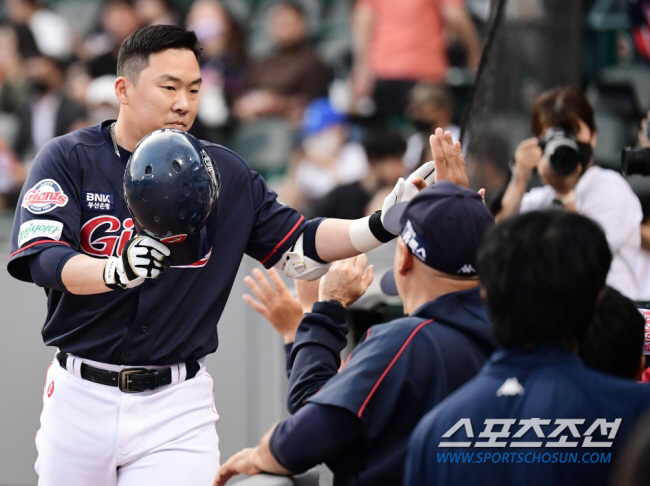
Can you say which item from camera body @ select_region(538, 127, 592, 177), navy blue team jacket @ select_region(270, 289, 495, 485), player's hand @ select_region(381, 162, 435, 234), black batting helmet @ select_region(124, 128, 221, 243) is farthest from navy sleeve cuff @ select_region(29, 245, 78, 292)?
camera body @ select_region(538, 127, 592, 177)

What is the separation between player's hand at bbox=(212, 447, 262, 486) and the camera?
2.37 m

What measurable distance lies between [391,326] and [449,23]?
6.39 metres

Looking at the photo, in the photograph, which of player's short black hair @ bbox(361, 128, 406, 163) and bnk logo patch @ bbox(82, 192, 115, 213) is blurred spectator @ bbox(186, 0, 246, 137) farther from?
bnk logo patch @ bbox(82, 192, 115, 213)

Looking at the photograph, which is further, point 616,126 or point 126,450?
point 616,126

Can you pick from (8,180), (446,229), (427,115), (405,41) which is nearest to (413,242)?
(446,229)

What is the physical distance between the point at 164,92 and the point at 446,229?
118cm

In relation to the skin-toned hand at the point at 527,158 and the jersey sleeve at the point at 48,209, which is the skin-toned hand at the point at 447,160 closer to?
the jersey sleeve at the point at 48,209

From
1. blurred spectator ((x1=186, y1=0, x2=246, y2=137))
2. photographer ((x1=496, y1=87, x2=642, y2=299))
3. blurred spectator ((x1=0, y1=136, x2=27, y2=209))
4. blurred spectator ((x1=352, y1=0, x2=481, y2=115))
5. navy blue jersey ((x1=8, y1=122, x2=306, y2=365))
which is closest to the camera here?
navy blue jersey ((x1=8, y1=122, x2=306, y2=365))

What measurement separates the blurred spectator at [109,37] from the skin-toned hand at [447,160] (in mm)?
7027

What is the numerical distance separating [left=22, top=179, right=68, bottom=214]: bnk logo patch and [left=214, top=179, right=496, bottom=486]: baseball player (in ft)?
3.26

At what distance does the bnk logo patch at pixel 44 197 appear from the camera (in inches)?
112

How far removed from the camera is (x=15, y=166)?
912cm

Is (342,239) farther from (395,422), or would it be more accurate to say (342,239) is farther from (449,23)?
(449,23)

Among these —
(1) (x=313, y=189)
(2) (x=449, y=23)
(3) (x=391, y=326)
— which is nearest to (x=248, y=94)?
(1) (x=313, y=189)
